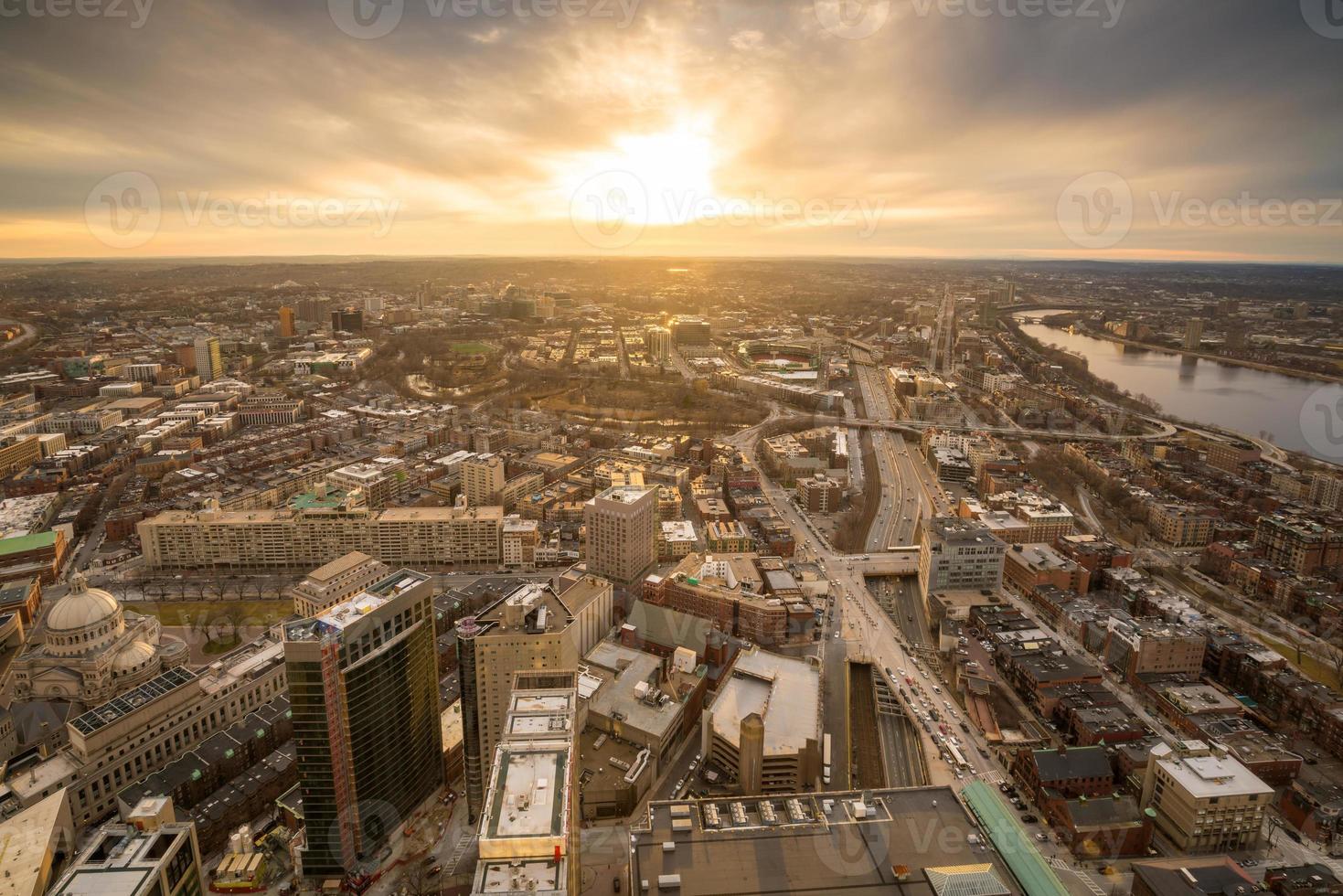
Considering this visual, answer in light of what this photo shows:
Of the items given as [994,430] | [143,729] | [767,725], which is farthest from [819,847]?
[994,430]

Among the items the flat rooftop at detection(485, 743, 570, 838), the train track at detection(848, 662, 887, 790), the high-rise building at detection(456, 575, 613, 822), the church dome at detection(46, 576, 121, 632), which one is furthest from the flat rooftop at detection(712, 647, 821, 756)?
the church dome at detection(46, 576, 121, 632)

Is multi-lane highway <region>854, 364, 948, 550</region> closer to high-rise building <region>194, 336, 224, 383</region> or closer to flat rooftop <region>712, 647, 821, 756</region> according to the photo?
flat rooftop <region>712, 647, 821, 756</region>

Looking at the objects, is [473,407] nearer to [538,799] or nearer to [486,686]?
[486,686]

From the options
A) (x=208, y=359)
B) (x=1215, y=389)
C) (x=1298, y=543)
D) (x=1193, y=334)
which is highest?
(x=1193, y=334)

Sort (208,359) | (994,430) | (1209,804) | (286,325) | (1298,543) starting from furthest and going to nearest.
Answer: (286,325), (208,359), (994,430), (1298,543), (1209,804)

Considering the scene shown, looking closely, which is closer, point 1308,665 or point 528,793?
point 528,793

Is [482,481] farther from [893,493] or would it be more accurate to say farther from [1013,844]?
[1013,844]

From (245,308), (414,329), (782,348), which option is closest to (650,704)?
(782,348)
